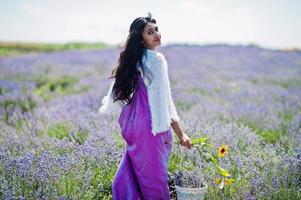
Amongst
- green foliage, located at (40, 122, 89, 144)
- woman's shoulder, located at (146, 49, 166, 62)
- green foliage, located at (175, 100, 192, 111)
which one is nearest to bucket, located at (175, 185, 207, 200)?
woman's shoulder, located at (146, 49, 166, 62)

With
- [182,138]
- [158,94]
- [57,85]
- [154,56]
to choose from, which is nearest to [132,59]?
[154,56]

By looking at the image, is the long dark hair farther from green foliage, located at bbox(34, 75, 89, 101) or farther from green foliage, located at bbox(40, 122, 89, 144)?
green foliage, located at bbox(34, 75, 89, 101)

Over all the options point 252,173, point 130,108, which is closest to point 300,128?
point 252,173

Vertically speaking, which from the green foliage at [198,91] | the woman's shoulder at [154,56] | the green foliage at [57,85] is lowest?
the green foliage at [57,85]

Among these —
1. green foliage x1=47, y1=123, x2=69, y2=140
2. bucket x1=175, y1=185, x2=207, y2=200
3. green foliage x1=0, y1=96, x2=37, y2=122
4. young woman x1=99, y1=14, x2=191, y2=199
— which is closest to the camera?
bucket x1=175, y1=185, x2=207, y2=200

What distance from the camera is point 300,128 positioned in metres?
5.29

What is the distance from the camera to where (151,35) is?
3.43 m

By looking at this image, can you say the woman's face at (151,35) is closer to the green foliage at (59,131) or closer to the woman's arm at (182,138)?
the woman's arm at (182,138)

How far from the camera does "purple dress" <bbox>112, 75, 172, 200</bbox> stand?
337 centimetres

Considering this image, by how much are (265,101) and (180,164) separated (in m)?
4.06

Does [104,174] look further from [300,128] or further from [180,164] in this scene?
[300,128]

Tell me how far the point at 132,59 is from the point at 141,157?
2.42 ft

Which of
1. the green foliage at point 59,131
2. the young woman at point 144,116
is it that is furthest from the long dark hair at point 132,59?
the green foliage at point 59,131

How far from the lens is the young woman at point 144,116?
3.31 meters
